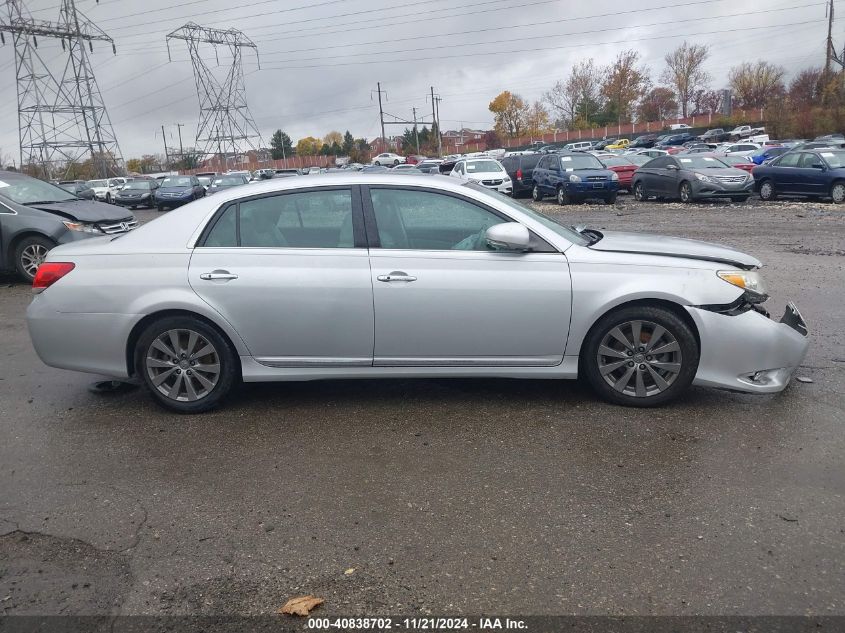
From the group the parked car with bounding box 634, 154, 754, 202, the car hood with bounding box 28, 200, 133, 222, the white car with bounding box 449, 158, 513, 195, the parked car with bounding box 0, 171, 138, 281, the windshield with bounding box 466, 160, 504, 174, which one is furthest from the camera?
the windshield with bounding box 466, 160, 504, 174

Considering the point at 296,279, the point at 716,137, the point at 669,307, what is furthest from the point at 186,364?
the point at 716,137

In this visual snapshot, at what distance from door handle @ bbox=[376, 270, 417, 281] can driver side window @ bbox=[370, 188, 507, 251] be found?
22cm

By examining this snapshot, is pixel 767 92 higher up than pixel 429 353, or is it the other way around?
pixel 767 92

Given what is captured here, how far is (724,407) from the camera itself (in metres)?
4.53

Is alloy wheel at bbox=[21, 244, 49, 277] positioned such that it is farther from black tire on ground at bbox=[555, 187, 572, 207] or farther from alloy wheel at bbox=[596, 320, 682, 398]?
black tire on ground at bbox=[555, 187, 572, 207]

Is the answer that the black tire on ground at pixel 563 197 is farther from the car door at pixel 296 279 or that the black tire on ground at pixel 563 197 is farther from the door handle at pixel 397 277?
the door handle at pixel 397 277

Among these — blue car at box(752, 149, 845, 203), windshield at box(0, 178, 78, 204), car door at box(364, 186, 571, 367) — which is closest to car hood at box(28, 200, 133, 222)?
windshield at box(0, 178, 78, 204)

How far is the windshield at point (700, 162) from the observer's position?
20.0 m

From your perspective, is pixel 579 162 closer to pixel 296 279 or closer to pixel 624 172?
pixel 624 172

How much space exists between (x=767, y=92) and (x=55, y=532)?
94.2 metres

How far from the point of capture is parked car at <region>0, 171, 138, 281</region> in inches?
399

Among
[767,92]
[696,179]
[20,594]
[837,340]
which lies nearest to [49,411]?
[20,594]

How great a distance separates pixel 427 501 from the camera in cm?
343

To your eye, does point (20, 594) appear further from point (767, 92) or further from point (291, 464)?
point (767, 92)
